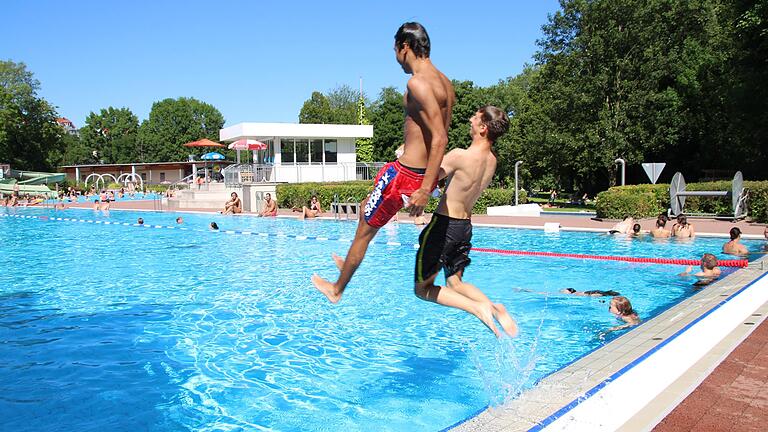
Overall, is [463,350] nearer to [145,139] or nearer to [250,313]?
[250,313]

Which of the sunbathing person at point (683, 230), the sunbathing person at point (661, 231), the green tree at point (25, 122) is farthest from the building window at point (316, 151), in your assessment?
the green tree at point (25, 122)

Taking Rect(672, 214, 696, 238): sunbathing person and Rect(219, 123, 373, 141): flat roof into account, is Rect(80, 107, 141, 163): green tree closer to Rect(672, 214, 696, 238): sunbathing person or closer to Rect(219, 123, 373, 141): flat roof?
Rect(219, 123, 373, 141): flat roof

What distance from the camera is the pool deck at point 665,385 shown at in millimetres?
3854

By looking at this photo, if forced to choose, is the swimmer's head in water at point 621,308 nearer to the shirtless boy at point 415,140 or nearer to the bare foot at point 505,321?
the bare foot at point 505,321

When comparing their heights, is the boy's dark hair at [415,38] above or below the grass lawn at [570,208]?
above

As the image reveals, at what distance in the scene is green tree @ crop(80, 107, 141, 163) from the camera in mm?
90312

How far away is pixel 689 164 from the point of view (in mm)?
36344

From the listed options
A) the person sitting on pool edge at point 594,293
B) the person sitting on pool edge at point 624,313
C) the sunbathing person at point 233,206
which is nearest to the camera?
the person sitting on pool edge at point 624,313

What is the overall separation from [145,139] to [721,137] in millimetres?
79365

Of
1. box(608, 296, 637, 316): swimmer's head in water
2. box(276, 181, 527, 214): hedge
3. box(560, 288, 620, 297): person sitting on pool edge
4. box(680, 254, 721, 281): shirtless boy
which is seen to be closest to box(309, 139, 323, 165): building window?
box(276, 181, 527, 214): hedge

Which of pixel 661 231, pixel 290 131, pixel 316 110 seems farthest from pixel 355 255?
pixel 316 110

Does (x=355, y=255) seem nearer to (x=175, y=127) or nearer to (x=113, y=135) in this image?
(x=175, y=127)

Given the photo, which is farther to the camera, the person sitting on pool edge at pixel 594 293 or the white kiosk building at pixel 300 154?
the white kiosk building at pixel 300 154

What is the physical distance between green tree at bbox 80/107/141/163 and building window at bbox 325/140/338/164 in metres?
61.0
